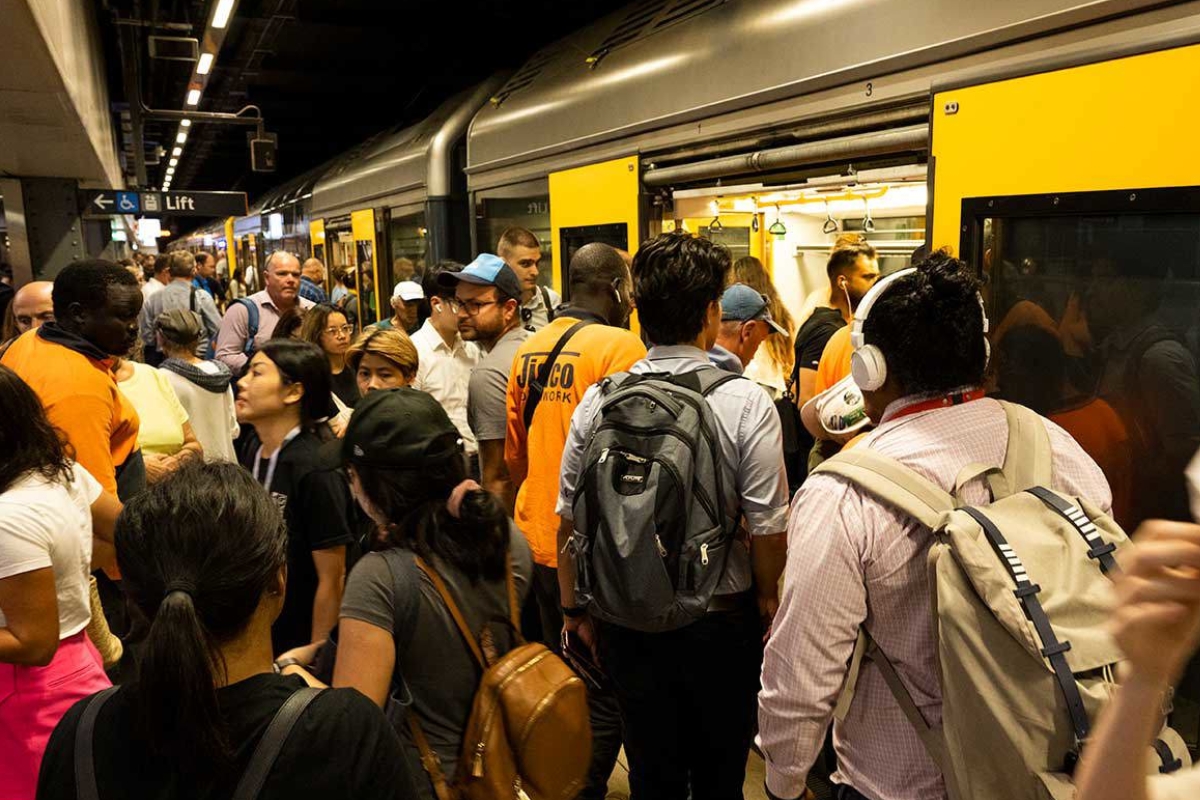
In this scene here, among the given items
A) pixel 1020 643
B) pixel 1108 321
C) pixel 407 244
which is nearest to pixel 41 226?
pixel 407 244

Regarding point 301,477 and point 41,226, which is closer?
point 301,477

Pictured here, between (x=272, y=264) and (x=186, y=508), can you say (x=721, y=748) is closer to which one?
(x=186, y=508)

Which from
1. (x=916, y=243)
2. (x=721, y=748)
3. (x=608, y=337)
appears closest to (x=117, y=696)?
(x=721, y=748)

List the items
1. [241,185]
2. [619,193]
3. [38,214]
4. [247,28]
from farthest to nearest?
[241,185], [247,28], [38,214], [619,193]

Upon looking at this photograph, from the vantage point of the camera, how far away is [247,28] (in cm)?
1018

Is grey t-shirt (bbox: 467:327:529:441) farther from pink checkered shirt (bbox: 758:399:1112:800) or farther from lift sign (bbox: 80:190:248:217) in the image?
lift sign (bbox: 80:190:248:217)

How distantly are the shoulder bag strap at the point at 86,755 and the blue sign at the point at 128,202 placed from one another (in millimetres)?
7031

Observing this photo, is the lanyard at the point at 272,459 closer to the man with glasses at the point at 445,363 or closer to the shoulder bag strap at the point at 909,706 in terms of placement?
the man with glasses at the point at 445,363

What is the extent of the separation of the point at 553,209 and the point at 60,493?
11.7 feet

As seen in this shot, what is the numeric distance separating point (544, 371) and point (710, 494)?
0.93 m

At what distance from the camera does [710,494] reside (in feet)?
6.26

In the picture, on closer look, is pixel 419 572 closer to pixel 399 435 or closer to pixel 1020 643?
pixel 399 435

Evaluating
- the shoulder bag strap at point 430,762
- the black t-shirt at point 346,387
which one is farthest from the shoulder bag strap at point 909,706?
the black t-shirt at point 346,387

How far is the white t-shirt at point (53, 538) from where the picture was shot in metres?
1.69
